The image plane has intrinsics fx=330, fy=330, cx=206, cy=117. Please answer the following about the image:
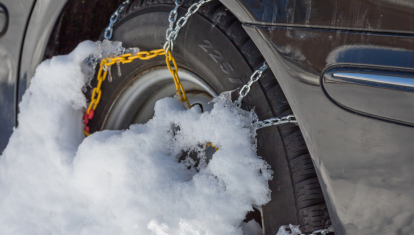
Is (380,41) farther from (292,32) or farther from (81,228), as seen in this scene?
(81,228)

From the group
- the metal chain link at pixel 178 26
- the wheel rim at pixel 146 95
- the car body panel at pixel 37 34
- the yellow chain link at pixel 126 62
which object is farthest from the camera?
the car body panel at pixel 37 34

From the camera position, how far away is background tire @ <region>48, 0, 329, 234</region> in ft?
3.07

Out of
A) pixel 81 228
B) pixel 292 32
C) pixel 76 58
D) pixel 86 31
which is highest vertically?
pixel 86 31

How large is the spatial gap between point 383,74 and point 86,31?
138 centimetres

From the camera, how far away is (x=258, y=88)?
983 mm

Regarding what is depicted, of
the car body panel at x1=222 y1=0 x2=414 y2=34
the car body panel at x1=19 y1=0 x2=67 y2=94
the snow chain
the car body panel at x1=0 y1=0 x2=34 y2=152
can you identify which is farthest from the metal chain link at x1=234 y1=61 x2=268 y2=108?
the car body panel at x1=0 y1=0 x2=34 y2=152

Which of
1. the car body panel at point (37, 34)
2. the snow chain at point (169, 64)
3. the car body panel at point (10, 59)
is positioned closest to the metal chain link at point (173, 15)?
the snow chain at point (169, 64)

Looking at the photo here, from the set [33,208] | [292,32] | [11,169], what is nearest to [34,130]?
[11,169]

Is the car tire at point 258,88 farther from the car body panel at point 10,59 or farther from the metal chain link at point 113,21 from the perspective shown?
the car body panel at point 10,59

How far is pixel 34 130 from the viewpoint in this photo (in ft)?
4.84

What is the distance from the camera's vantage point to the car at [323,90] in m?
0.71

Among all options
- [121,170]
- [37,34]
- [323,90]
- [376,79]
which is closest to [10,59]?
[37,34]

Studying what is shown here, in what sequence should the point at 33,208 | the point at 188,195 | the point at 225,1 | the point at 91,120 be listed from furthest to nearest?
the point at 91,120
the point at 33,208
the point at 188,195
the point at 225,1

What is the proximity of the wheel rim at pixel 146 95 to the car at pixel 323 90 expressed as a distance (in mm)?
126
